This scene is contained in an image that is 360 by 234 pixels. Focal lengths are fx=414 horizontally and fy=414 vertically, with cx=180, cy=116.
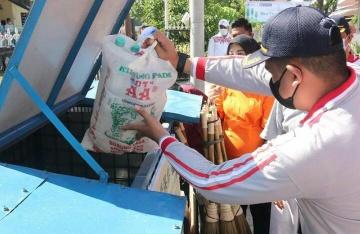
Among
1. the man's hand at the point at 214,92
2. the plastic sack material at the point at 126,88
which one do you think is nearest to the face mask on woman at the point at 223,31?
the man's hand at the point at 214,92

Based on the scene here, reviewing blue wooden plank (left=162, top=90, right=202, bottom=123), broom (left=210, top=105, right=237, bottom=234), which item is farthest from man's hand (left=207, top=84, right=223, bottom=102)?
broom (left=210, top=105, right=237, bottom=234)

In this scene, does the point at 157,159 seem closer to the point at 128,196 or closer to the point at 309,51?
the point at 128,196

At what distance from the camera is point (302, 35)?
4.29 ft

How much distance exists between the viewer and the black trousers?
3153 millimetres

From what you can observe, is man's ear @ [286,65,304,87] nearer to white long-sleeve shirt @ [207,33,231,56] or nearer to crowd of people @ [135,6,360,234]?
crowd of people @ [135,6,360,234]

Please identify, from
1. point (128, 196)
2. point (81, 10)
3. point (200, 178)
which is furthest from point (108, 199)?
point (81, 10)

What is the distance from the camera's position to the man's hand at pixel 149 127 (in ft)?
5.39

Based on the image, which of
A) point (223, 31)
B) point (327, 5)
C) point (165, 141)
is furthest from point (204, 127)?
point (327, 5)

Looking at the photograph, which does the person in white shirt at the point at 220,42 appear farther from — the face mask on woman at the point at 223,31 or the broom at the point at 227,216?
the broom at the point at 227,216

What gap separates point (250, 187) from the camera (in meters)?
1.32

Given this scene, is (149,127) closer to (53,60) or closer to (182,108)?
(53,60)

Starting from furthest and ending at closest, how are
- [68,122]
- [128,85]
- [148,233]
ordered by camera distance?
[68,122]
[128,85]
[148,233]

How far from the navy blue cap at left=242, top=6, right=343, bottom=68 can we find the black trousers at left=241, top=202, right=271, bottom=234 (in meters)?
2.00

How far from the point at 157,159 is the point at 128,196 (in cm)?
57
